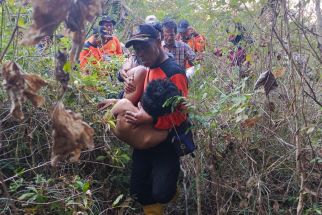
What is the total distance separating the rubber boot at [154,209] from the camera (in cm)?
364

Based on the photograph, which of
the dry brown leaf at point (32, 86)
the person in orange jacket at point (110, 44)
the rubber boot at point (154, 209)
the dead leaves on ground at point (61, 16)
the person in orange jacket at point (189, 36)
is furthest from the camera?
the person in orange jacket at point (189, 36)

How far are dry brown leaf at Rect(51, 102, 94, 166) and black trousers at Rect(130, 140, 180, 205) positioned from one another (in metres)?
1.79

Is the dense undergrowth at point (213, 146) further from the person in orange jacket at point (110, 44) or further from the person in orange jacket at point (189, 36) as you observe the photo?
the person in orange jacket at point (189, 36)

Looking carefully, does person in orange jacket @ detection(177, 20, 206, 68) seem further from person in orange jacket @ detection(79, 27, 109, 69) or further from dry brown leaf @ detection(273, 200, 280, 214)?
dry brown leaf @ detection(273, 200, 280, 214)

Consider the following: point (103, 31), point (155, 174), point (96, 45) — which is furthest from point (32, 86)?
point (103, 31)

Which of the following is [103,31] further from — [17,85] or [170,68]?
[17,85]

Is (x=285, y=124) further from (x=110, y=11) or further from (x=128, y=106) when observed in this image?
(x=110, y=11)

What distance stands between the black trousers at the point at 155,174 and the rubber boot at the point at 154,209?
3 centimetres

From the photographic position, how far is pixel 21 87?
1673 millimetres

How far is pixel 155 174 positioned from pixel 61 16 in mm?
2081

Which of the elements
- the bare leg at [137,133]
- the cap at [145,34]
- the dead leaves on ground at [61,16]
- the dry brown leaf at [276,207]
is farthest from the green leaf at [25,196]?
the dry brown leaf at [276,207]

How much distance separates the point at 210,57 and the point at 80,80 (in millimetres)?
2071

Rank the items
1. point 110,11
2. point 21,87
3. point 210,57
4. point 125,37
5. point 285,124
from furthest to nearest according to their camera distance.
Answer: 1. point 110,11
2. point 125,37
3. point 210,57
4. point 285,124
5. point 21,87

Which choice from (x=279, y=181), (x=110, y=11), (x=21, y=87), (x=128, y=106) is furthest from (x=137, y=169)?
(x=110, y=11)
